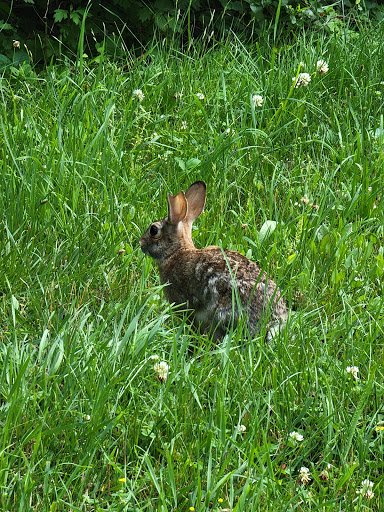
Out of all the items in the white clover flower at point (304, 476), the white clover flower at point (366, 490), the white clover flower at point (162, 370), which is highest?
the white clover flower at point (366, 490)

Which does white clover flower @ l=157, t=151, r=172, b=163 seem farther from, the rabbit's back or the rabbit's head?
the rabbit's back

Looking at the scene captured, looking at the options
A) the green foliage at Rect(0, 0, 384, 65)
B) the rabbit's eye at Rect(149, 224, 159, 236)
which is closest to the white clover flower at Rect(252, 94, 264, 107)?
the green foliage at Rect(0, 0, 384, 65)

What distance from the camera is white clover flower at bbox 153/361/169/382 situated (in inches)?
144

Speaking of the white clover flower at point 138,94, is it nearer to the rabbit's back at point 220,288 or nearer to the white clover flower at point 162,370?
the rabbit's back at point 220,288

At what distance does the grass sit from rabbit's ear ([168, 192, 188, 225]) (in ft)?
0.96

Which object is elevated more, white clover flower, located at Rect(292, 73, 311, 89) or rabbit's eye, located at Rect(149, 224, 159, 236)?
white clover flower, located at Rect(292, 73, 311, 89)

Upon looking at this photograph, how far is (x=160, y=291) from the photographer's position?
481 cm

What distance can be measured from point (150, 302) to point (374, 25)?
4355mm

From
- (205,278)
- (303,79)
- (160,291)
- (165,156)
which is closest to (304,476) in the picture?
(205,278)

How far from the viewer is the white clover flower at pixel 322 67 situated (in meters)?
6.32

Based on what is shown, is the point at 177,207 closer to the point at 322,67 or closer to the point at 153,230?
the point at 153,230

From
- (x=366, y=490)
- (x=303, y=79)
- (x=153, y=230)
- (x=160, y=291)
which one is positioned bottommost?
(x=160, y=291)

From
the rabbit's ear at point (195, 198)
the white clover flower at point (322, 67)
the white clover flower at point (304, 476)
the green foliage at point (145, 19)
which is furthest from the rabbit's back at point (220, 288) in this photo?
the green foliage at point (145, 19)

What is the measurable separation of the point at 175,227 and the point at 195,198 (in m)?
0.23
